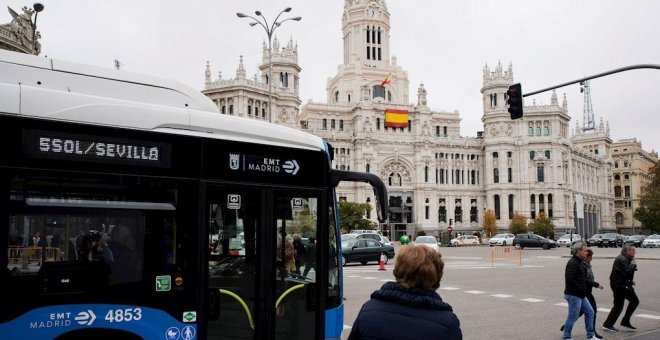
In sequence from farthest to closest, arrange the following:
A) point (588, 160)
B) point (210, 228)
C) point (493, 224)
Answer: point (588, 160) < point (493, 224) < point (210, 228)

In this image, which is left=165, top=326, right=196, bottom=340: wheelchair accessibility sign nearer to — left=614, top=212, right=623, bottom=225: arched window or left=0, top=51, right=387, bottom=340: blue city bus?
left=0, top=51, right=387, bottom=340: blue city bus

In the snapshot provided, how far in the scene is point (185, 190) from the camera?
6090 millimetres

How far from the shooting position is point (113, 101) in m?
5.95

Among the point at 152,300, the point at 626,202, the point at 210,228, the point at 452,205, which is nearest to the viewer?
the point at 152,300

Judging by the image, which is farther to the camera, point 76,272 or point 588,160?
point 588,160

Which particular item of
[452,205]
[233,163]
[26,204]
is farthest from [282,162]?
[452,205]

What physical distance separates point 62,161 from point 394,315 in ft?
12.0

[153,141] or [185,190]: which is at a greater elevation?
[153,141]

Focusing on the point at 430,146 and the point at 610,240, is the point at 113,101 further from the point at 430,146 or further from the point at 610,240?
the point at 430,146

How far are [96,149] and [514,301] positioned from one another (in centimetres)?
1250

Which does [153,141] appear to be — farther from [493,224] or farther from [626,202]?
[626,202]

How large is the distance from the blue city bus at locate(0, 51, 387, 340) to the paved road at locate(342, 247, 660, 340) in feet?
15.7

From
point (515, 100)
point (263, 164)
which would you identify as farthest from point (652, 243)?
point (263, 164)

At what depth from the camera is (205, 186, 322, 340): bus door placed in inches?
245
